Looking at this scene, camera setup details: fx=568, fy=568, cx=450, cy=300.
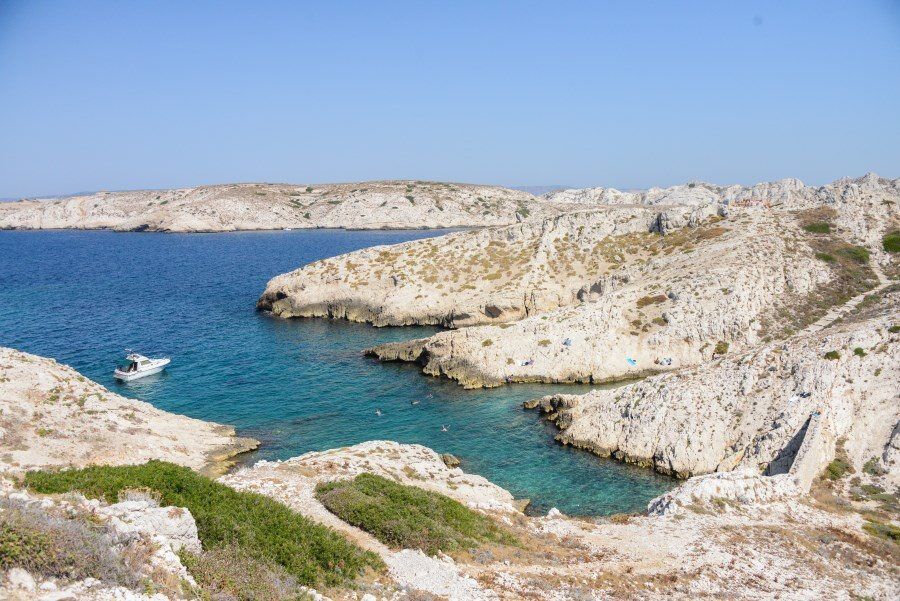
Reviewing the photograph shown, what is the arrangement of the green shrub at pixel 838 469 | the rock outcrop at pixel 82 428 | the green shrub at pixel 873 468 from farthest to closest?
the green shrub at pixel 838 469 → the green shrub at pixel 873 468 → the rock outcrop at pixel 82 428

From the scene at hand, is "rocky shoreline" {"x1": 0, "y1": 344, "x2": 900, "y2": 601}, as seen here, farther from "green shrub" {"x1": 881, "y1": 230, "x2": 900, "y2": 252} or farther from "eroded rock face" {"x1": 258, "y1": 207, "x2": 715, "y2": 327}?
"green shrub" {"x1": 881, "y1": 230, "x2": 900, "y2": 252}

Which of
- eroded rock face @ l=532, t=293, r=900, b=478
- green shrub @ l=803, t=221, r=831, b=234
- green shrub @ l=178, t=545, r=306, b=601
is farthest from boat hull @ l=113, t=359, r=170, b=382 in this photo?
green shrub @ l=803, t=221, r=831, b=234

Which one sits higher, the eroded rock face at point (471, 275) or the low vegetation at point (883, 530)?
the eroded rock face at point (471, 275)

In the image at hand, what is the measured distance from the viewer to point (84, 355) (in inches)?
2408

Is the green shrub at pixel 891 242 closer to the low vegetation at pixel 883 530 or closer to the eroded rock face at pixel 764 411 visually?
the eroded rock face at pixel 764 411

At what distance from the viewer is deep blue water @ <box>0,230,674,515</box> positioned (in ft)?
128

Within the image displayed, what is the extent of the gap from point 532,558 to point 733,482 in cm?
1502

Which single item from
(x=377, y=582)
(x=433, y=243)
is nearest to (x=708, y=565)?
(x=377, y=582)

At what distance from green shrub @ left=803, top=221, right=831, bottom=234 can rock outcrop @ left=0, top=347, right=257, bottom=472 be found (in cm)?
7211

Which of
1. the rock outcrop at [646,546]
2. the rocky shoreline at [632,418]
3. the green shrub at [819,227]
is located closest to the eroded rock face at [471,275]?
the rocky shoreline at [632,418]

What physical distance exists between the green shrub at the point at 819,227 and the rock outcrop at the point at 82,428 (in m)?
72.1

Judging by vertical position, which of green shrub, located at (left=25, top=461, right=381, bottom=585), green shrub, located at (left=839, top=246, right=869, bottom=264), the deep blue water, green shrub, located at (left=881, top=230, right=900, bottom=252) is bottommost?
the deep blue water

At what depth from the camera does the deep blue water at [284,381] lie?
128ft

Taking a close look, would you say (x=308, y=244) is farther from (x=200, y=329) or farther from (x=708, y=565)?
(x=708, y=565)
